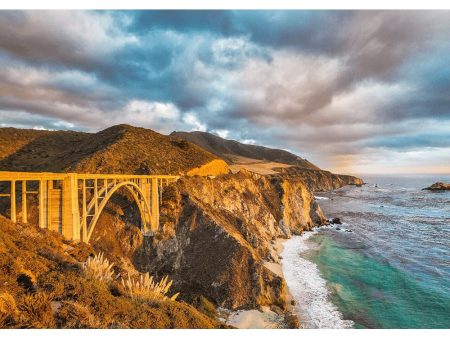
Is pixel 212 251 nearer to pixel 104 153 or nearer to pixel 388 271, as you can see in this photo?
pixel 388 271

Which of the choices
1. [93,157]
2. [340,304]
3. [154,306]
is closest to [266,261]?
[340,304]

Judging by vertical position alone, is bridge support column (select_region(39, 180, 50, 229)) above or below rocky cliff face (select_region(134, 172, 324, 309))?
above

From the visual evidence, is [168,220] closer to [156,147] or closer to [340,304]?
[340,304]

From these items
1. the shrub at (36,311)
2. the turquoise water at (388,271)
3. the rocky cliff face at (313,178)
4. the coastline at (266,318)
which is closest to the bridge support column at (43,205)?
the shrub at (36,311)

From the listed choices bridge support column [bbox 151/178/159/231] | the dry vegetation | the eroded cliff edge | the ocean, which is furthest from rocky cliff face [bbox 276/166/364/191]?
the dry vegetation

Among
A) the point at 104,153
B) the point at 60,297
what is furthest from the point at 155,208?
the point at 60,297

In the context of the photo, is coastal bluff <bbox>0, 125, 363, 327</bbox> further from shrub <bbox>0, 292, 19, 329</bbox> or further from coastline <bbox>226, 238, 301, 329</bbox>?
shrub <bbox>0, 292, 19, 329</bbox>
